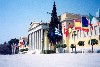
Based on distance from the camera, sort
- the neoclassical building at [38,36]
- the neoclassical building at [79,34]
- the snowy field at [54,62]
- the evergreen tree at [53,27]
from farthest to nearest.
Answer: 1. the neoclassical building at [38,36]
2. the evergreen tree at [53,27]
3. the neoclassical building at [79,34]
4. the snowy field at [54,62]

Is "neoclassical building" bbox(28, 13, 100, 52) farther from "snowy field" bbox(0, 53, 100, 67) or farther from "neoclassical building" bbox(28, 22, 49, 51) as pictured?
"snowy field" bbox(0, 53, 100, 67)

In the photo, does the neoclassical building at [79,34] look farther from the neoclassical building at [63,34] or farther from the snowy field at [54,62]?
the snowy field at [54,62]

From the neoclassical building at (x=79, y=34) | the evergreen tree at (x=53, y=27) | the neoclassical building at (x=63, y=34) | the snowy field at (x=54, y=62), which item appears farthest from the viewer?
the evergreen tree at (x=53, y=27)

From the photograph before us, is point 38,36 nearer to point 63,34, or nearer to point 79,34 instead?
point 63,34

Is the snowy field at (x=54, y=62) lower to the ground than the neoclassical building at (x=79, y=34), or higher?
lower

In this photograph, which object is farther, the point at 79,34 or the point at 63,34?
the point at 63,34

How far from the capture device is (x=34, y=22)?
87500mm

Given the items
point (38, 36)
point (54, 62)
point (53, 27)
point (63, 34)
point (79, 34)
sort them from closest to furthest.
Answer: point (54, 62) → point (79, 34) → point (53, 27) → point (63, 34) → point (38, 36)

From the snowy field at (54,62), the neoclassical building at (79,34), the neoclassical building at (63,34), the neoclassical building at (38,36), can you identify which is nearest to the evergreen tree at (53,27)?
the neoclassical building at (63,34)

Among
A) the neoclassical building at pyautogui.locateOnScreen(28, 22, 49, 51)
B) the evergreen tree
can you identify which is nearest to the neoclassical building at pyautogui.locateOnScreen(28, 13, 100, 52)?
the neoclassical building at pyautogui.locateOnScreen(28, 22, 49, 51)

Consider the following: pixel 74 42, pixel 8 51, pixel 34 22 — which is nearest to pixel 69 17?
pixel 74 42

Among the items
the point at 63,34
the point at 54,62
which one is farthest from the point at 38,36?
the point at 54,62

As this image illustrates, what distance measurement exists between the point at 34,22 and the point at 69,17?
2536 centimetres

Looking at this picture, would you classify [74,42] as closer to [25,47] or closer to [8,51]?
[25,47]
